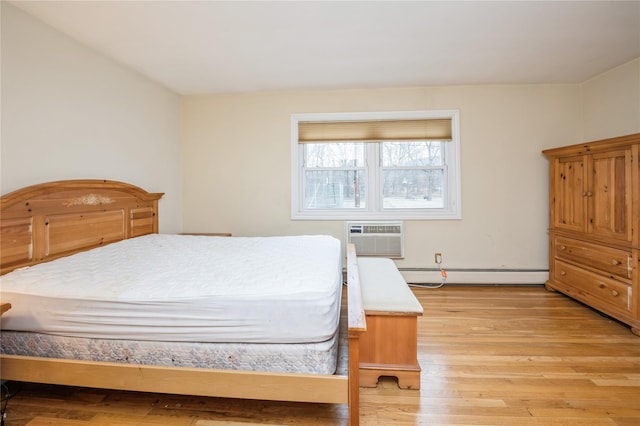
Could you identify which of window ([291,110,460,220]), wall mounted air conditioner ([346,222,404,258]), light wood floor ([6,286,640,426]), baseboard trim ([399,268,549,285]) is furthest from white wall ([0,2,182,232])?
baseboard trim ([399,268,549,285])

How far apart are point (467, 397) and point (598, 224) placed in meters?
2.22

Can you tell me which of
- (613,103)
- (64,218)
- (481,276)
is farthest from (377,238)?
(64,218)

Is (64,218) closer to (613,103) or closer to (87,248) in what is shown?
(87,248)

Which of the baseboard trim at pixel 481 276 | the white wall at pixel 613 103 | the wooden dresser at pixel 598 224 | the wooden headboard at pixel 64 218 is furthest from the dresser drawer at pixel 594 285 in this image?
the wooden headboard at pixel 64 218

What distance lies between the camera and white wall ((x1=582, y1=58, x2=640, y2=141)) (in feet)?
9.05

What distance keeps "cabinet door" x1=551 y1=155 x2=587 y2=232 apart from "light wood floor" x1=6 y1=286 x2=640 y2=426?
1096 mm

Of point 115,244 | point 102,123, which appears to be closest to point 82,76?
point 102,123

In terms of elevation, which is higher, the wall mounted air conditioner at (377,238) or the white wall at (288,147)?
the white wall at (288,147)

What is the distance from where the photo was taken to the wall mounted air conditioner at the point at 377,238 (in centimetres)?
346

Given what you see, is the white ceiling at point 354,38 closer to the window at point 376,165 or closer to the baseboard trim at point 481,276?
the window at point 376,165

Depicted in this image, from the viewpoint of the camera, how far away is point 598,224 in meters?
2.62

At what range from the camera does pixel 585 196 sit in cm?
274

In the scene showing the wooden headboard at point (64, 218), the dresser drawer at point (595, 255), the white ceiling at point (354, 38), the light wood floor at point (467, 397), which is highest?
the white ceiling at point (354, 38)

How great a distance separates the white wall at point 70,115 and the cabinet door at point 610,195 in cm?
442
